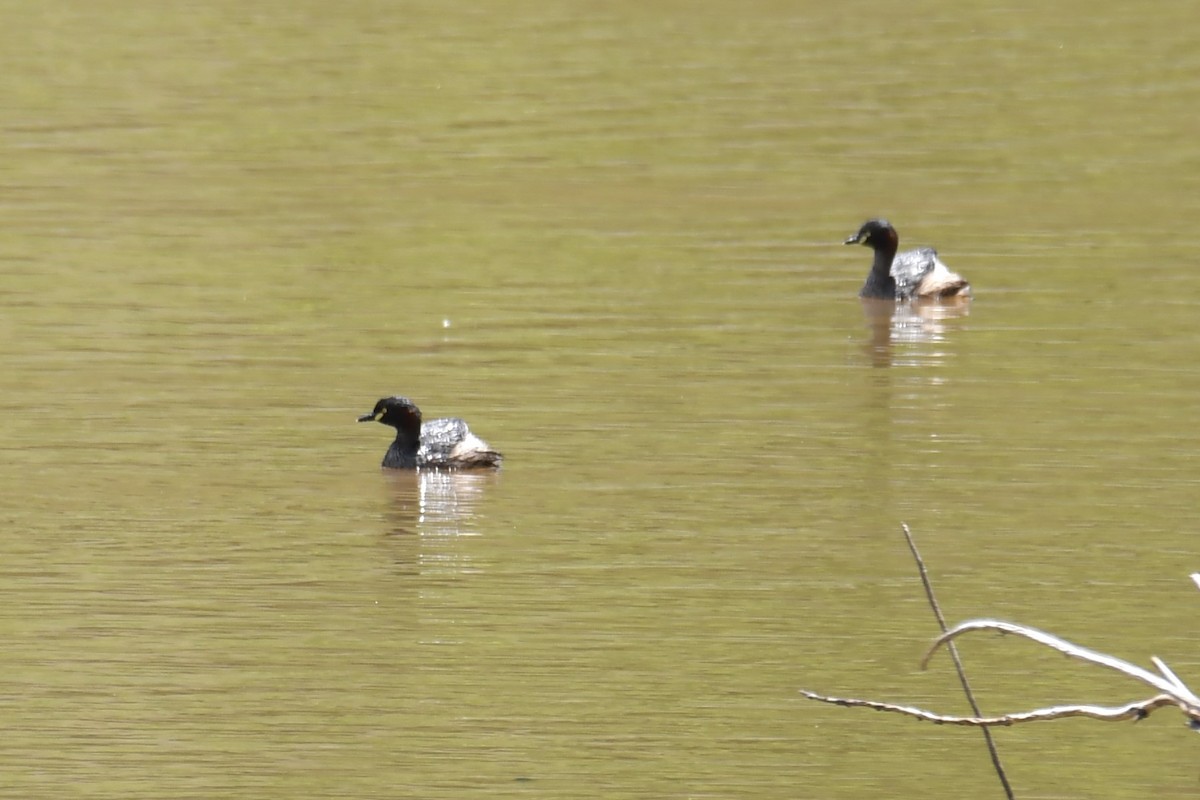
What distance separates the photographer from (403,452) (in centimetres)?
1553

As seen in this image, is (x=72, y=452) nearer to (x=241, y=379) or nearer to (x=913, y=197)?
(x=241, y=379)

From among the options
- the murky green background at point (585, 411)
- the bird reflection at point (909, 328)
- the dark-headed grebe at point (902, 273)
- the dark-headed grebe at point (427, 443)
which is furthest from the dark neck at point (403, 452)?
the dark-headed grebe at point (902, 273)

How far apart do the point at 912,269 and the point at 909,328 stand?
92cm

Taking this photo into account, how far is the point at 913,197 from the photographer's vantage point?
24734 millimetres

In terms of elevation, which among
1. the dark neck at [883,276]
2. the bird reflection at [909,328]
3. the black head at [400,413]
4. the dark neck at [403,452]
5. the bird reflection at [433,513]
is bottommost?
the bird reflection at [433,513]

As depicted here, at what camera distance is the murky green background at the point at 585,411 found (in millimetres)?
10492

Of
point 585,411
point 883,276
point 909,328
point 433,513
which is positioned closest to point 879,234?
point 883,276

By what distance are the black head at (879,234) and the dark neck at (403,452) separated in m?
6.61

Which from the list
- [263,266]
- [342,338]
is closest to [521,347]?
[342,338]

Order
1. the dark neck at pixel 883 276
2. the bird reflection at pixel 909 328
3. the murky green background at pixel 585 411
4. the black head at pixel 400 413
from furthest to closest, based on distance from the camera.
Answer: the dark neck at pixel 883 276
the bird reflection at pixel 909 328
the black head at pixel 400 413
the murky green background at pixel 585 411

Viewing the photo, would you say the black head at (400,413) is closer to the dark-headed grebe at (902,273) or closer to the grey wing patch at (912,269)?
the dark-headed grebe at (902,273)

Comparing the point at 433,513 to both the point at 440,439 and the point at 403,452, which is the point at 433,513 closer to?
the point at 440,439

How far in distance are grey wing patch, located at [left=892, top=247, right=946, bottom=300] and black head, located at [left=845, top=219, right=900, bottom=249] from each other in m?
0.15

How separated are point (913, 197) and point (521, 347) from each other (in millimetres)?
7403
